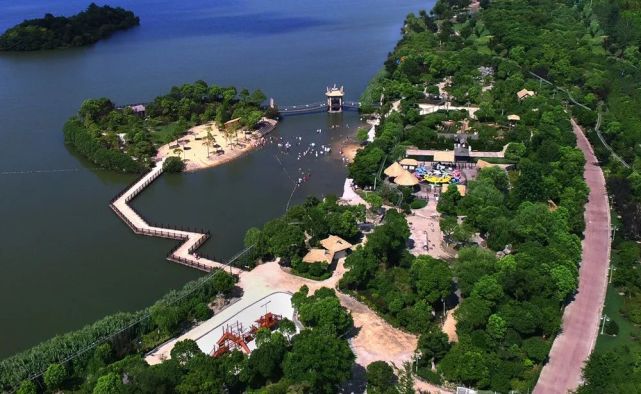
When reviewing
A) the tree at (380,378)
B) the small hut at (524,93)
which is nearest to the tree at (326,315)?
the tree at (380,378)

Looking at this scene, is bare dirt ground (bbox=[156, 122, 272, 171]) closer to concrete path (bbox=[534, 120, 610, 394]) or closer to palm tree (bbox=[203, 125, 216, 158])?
palm tree (bbox=[203, 125, 216, 158])

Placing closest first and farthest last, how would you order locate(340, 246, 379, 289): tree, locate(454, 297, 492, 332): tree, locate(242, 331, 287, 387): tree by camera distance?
locate(242, 331, 287, 387): tree, locate(454, 297, 492, 332): tree, locate(340, 246, 379, 289): tree

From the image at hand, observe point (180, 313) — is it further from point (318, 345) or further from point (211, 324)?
point (318, 345)

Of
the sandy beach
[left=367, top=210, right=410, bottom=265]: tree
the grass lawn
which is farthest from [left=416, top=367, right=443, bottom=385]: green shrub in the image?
the sandy beach

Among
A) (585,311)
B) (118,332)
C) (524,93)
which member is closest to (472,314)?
(585,311)

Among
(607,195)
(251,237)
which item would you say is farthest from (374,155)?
(607,195)

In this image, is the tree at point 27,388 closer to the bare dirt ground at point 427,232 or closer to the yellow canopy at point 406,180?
the bare dirt ground at point 427,232

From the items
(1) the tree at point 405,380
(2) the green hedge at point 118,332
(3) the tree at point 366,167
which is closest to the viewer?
(1) the tree at point 405,380
